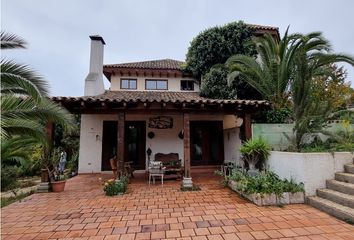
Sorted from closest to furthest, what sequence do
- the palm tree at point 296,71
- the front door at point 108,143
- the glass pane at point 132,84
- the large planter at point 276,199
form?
the large planter at point 276,199, the palm tree at point 296,71, the front door at point 108,143, the glass pane at point 132,84

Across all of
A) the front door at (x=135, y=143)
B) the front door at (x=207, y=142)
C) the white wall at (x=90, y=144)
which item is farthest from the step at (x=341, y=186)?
the white wall at (x=90, y=144)

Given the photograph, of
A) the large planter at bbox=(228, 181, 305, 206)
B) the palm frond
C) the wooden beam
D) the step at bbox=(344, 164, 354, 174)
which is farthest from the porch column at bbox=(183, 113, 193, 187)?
the palm frond

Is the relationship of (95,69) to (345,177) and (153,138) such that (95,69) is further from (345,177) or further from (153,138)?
(345,177)

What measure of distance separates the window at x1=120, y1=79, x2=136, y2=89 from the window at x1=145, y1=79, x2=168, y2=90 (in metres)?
0.82

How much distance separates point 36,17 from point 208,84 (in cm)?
824

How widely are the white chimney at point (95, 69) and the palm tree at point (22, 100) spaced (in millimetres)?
5851

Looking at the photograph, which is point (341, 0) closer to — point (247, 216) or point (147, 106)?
point (147, 106)

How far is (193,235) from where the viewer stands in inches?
139

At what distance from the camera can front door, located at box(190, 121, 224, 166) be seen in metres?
11.1

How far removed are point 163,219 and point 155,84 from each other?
9812 mm

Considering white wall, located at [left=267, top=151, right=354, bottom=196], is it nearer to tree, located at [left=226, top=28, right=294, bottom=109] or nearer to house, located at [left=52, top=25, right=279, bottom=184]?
house, located at [left=52, top=25, right=279, bottom=184]

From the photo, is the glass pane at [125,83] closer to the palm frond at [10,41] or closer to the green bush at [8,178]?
the green bush at [8,178]

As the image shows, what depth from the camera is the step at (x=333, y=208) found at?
13.1ft

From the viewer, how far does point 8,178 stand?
885cm
